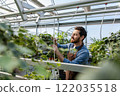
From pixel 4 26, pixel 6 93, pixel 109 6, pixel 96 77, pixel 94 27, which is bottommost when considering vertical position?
pixel 6 93

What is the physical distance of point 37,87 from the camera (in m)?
0.43

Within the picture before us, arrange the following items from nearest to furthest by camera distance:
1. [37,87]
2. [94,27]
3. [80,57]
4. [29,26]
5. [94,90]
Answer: [94,90]
[37,87]
[80,57]
[94,27]
[29,26]

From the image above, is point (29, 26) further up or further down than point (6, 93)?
further up

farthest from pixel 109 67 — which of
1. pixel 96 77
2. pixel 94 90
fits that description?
pixel 94 90

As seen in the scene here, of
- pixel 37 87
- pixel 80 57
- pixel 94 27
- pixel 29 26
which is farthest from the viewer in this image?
pixel 29 26

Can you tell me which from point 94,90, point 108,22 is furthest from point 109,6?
point 94,90

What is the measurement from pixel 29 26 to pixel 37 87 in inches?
252

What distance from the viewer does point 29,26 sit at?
637cm

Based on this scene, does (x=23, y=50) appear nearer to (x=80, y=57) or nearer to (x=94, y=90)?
(x=94, y=90)

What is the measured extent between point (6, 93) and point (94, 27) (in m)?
4.81

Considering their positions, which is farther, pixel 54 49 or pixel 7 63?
pixel 54 49

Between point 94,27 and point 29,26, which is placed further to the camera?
point 29,26

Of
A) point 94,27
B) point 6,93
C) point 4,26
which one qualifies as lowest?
point 6,93

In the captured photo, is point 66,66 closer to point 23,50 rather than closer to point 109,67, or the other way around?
point 23,50
